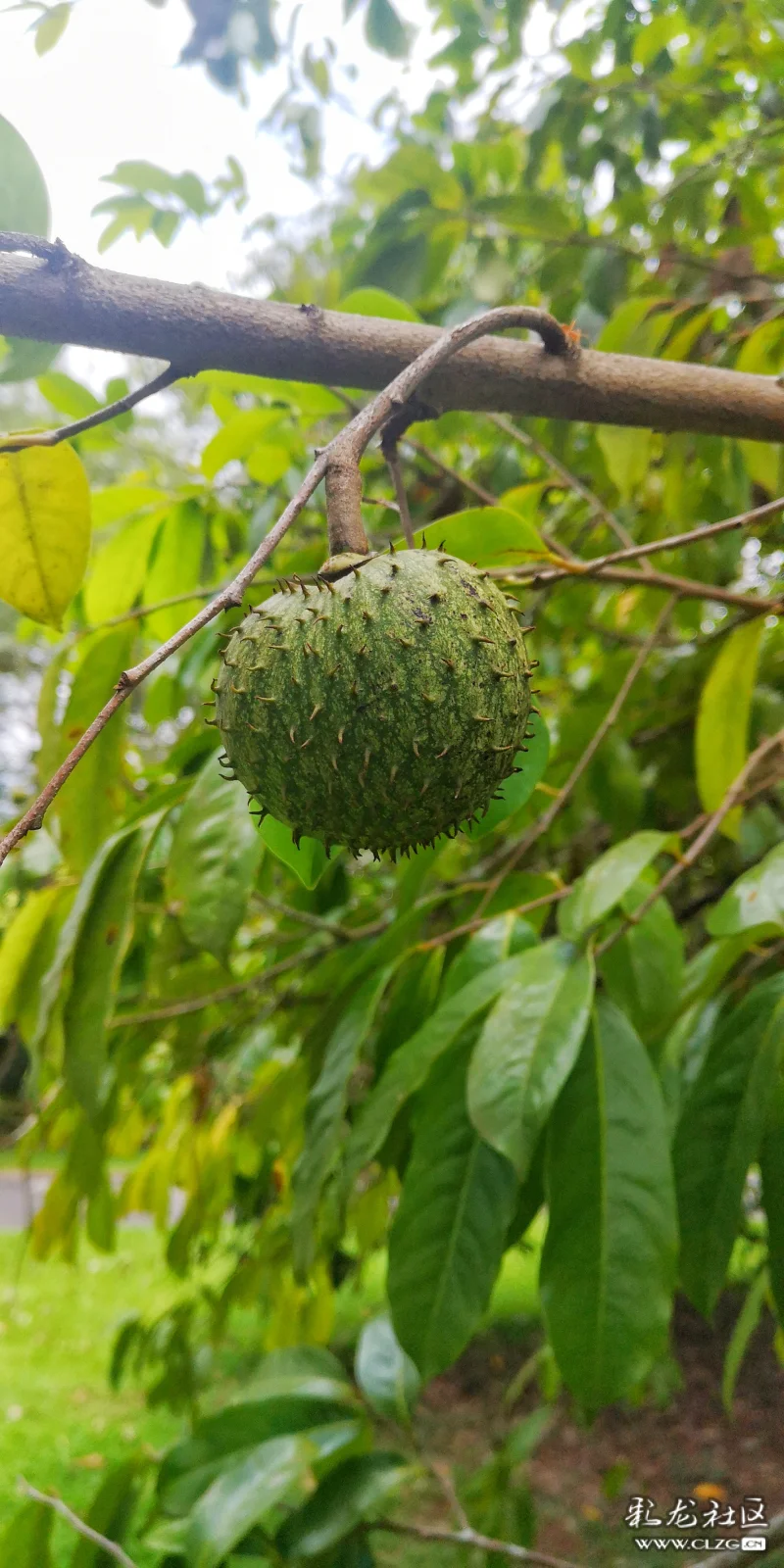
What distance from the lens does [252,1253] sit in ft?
9.68

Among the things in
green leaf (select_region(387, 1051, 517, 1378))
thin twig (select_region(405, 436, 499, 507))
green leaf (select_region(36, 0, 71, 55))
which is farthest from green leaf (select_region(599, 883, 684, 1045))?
green leaf (select_region(36, 0, 71, 55))

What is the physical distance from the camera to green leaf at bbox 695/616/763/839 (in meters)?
1.75

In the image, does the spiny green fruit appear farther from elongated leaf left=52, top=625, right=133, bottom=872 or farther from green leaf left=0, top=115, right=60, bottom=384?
elongated leaf left=52, top=625, right=133, bottom=872

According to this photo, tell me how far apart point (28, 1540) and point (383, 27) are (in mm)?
3686

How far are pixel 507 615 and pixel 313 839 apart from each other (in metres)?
0.35

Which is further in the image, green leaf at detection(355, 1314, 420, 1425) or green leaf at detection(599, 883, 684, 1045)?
green leaf at detection(355, 1314, 420, 1425)

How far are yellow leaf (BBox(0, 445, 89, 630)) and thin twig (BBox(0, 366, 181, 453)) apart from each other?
37mm

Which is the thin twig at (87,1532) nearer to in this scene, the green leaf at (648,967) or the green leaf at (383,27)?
the green leaf at (648,967)

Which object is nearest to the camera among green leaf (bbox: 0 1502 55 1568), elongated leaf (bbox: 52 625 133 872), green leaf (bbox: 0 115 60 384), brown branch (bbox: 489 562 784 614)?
green leaf (bbox: 0 115 60 384)

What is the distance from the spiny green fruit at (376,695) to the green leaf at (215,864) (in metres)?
0.43

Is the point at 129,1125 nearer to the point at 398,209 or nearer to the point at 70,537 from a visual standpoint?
the point at 70,537

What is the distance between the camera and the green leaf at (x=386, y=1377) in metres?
2.10

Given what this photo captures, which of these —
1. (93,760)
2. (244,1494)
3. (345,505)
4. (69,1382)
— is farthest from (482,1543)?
(69,1382)

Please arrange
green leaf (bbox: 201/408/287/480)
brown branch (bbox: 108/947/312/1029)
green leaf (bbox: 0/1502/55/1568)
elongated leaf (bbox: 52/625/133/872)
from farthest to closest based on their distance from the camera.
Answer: brown branch (bbox: 108/947/312/1029)
green leaf (bbox: 201/408/287/480)
elongated leaf (bbox: 52/625/133/872)
green leaf (bbox: 0/1502/55/1568)
